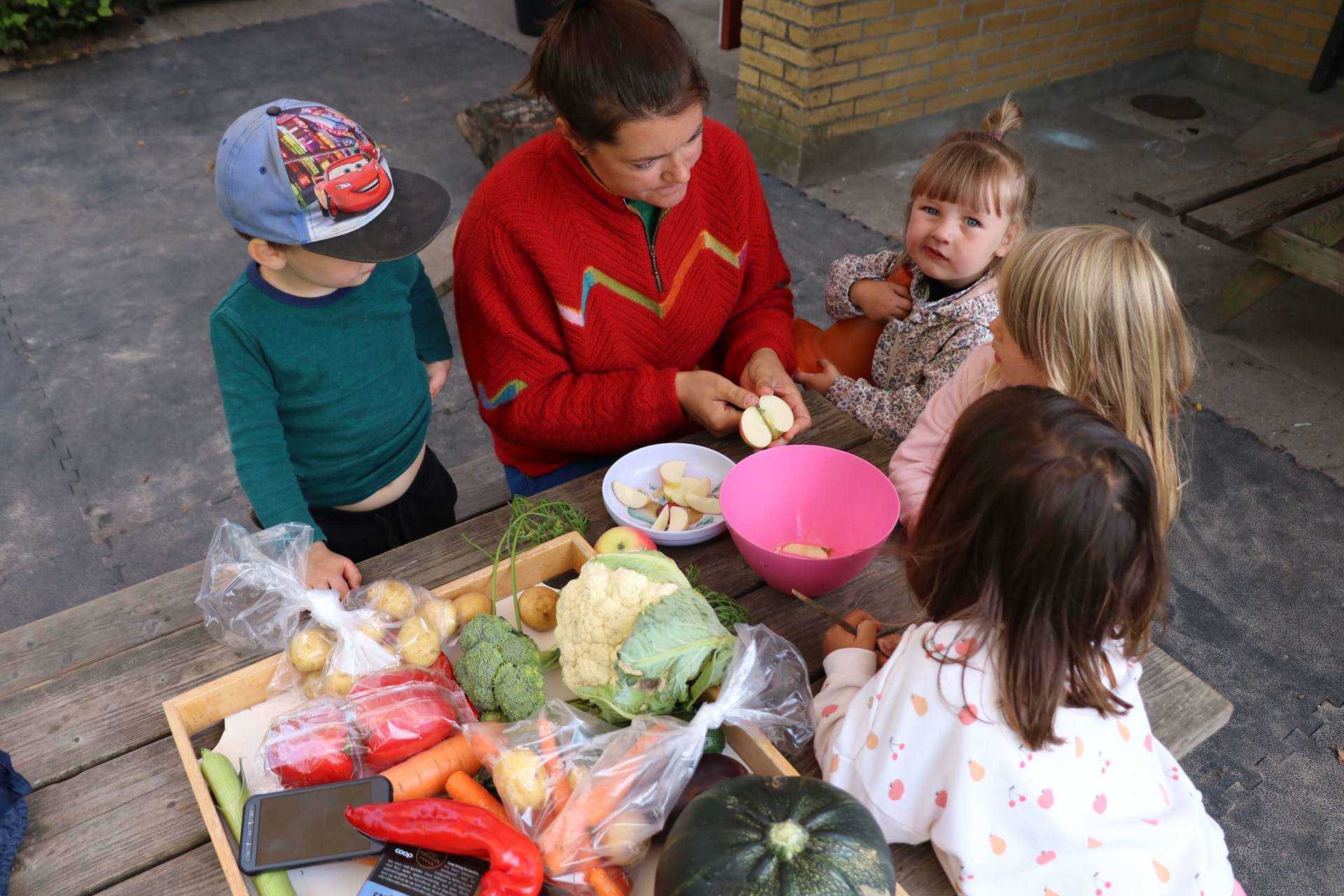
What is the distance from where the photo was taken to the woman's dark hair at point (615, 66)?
5.45ft

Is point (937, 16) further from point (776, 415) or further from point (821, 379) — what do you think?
point (776, 415)

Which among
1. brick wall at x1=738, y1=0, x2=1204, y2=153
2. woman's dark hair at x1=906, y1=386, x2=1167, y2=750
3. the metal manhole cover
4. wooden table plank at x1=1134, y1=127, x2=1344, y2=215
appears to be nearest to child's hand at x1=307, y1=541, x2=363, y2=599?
woman's dark hair at x1=906, y1=386, x2=1167, y2=750

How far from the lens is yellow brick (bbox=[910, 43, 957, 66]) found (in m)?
5.41

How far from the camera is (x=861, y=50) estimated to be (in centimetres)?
517

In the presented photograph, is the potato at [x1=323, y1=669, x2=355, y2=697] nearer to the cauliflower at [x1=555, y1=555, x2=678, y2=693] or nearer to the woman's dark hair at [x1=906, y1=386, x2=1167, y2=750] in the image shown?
the cauliflower at [x1=555, y1=555, x2=678, y2=693]

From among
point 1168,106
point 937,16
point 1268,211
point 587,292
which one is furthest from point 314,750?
point 1168,106

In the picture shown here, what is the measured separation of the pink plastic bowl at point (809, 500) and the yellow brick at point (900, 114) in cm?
447

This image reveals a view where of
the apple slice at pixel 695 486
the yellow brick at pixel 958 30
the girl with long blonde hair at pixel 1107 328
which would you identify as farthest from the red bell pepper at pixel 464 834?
the yellow brick at pixel 958 30

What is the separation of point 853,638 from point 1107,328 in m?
0.70

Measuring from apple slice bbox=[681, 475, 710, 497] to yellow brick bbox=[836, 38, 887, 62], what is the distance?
4.14 m

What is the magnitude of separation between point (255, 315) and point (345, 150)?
1.20 feet

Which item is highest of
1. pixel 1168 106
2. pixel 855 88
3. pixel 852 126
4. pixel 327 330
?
pixel 327 330

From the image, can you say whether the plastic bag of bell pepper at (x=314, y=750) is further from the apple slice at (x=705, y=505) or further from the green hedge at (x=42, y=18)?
the green hedge at (x=42, y=18)

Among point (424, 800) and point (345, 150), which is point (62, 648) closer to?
point (424, 800)
